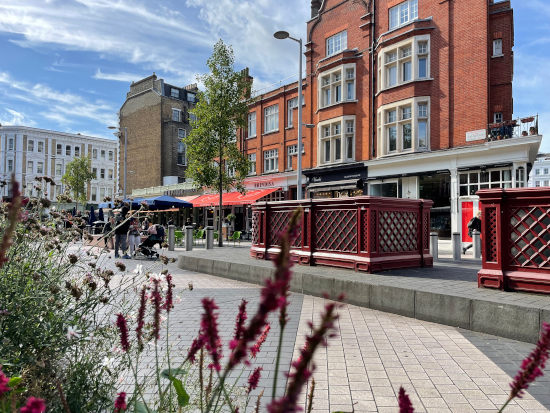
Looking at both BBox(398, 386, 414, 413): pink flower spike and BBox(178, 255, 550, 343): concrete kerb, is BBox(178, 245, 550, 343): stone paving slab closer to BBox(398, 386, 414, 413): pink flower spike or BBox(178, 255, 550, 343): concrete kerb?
BBox(178, 255, 550, 343): concrete kerb

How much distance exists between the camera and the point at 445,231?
17109 mm

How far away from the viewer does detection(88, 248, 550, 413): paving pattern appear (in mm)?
2990

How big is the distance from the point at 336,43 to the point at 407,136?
818cm

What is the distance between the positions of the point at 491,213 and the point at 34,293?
19.3 ft

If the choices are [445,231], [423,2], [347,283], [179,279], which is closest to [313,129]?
[423,2]

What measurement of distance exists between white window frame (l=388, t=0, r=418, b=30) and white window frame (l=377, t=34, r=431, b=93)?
1165mm

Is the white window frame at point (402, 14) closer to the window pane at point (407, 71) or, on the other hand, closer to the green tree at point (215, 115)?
the window pane at point (407, 71)

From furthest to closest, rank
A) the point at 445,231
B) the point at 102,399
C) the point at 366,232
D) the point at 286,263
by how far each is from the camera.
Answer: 1. the point at 445,231
2. the point at 366,232
3. the point at 102,399
4. the point at 286,263

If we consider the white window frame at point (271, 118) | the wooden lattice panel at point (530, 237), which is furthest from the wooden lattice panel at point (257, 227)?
the white window frame at point (271, 118)

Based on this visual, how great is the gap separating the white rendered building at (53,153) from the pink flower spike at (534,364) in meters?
59.9

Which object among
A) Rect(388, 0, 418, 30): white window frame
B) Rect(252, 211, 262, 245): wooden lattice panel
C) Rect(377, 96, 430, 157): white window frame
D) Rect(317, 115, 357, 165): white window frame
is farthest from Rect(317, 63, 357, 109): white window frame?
Rect(252, 211, 262, 245): wooden lattice panel

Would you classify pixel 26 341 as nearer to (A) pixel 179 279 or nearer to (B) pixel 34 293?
(B) pixel 34 293

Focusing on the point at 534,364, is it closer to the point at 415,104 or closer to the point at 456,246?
the point at 456,246

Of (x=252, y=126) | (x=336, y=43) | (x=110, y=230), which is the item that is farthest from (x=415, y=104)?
(x=110, y=230)
